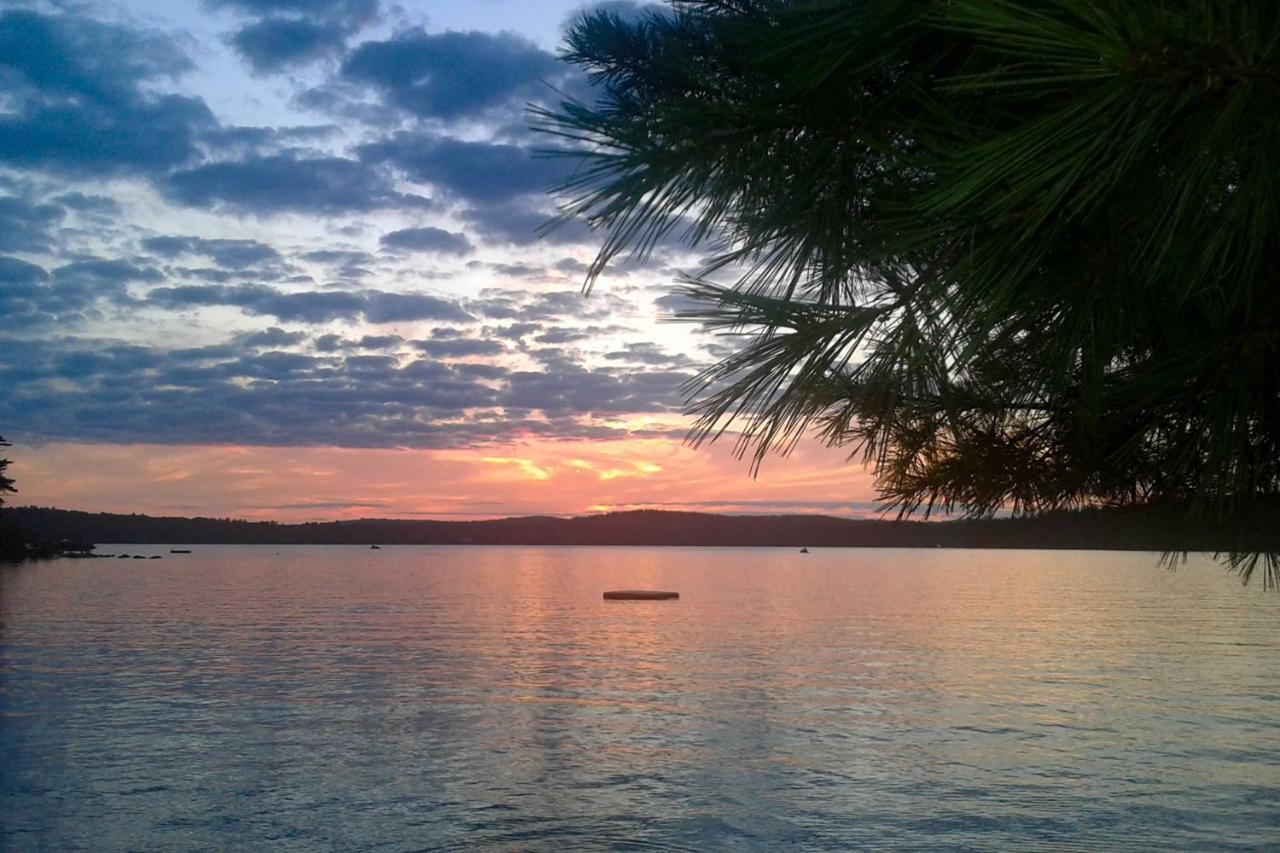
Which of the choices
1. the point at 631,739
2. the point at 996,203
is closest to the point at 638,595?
the point at 631,739

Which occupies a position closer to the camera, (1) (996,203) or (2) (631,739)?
(1) (996,203)

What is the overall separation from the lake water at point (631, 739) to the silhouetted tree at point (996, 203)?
10490 mm

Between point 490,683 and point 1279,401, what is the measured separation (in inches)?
1102

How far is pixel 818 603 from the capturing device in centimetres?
7412

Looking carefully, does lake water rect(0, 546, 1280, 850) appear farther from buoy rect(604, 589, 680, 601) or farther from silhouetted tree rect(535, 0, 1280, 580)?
buoy rect(604, 589, 680, 601)

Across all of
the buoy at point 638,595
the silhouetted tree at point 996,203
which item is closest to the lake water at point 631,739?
the silhouetted tree at point 996,203

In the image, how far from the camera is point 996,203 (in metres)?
2.95

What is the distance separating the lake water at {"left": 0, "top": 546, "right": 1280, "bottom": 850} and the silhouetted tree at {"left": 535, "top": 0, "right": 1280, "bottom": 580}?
10490mm

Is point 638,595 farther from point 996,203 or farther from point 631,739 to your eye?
point 996,203

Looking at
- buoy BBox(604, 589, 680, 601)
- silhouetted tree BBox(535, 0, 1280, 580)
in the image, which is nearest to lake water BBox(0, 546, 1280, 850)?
silhouetted tree BBox(535, 0, 1280, 580)

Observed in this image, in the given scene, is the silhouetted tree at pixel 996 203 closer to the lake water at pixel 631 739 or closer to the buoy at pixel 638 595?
the lake water at pixel 631 739

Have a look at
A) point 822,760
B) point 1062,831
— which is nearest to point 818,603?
point 822,760

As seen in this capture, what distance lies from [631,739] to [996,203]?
65.9 ft

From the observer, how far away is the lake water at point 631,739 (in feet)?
48.2
